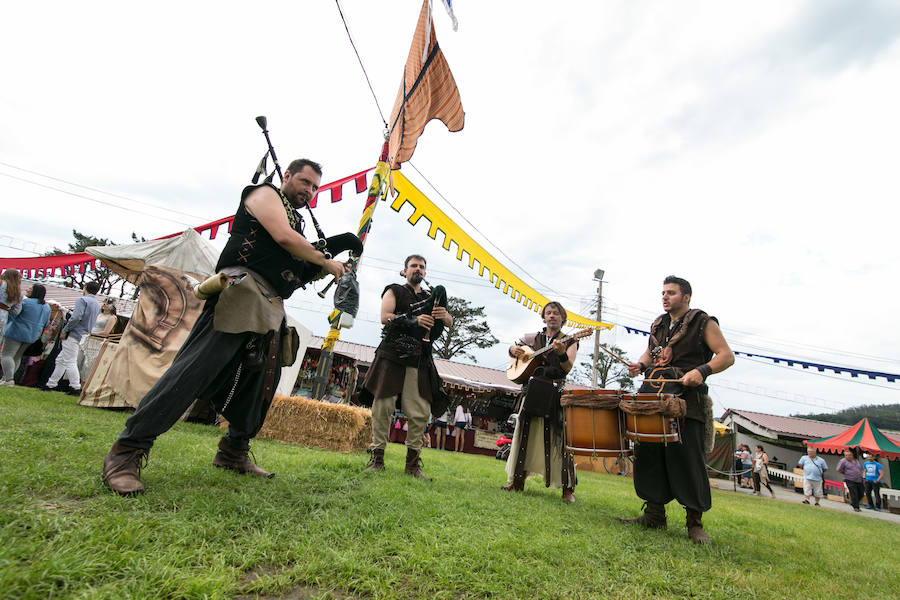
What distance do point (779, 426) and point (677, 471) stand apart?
29.0m

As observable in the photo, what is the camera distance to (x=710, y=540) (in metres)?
2.99

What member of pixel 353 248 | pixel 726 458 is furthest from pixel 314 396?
pixel 726 458

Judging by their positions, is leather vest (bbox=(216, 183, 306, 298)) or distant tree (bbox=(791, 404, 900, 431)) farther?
distant tree (bbox=(791, 404, 900, 431))

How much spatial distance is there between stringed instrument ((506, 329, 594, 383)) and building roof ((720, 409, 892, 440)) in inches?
1059

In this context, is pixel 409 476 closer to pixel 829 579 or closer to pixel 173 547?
pixel 173 547

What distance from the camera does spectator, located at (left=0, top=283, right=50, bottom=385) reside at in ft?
23.0

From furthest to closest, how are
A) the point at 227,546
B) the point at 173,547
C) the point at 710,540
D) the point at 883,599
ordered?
the point at 710,540 < the point at 883,599 < the point at 227,546 < the point at 173,547

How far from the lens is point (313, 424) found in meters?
5.89

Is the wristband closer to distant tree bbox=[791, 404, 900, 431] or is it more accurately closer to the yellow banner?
the yellow banner

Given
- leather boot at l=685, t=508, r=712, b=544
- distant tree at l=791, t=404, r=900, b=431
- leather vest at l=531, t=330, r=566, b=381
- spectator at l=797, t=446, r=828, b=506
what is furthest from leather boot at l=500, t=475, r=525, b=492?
distant tree at l=791, t=404, r=900, b=431

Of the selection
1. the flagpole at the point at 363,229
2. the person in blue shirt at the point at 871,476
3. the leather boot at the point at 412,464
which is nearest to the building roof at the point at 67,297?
the flagpole at the point at 363,229

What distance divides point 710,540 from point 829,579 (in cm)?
63

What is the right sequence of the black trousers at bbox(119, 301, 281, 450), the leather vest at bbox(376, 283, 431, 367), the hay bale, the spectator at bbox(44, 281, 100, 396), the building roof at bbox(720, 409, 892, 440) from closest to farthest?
the black trousers at bbox(119, 301, 281, 450)
the leather vest at bbox(376, 283, 431, 367)
the hay bale
the spectator at bbox(44, 281, 100, 396)
the building roof at bbox(720, 409, 892, 440)

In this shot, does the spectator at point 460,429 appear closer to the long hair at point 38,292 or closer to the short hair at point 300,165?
the long hair at point 38,292
